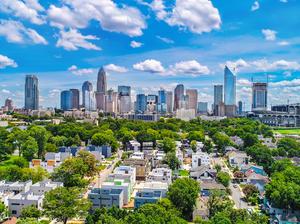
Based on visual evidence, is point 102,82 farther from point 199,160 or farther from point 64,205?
point 64,205

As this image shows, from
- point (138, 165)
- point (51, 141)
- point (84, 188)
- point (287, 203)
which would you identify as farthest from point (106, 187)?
point (51, 141)

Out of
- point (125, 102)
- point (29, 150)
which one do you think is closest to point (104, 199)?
point (29, 150)

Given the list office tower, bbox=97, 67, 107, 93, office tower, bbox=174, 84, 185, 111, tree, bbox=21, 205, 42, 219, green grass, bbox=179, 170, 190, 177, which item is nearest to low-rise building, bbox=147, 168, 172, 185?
green grass, bbox=179, 170, 190, 177

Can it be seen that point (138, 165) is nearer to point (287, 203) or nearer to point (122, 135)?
point (287, 203)

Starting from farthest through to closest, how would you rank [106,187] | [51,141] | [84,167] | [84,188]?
[51,141] < [84,167] < [84,188] < [106,187]

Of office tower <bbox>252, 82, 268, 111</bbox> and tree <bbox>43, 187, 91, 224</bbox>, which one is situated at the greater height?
office tower <bbox>252, 82, 268, 111</bbox>

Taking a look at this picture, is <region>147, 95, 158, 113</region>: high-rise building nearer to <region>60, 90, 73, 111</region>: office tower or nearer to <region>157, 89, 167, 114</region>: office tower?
<region>157, 89, 167, 114</region>: office tower
